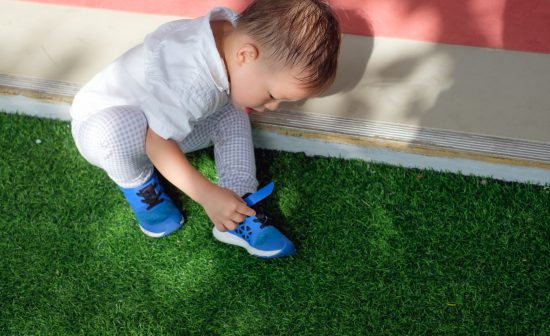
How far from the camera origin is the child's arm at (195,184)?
6.35 feet

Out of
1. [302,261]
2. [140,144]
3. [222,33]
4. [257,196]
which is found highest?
[222,33]

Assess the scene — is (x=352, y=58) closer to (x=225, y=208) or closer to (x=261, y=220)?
(x=261, y=220)

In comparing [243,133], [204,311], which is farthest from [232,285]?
[243,133]

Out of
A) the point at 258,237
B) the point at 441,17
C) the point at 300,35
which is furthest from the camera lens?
the point at 441,17

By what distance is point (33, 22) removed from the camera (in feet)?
9.11

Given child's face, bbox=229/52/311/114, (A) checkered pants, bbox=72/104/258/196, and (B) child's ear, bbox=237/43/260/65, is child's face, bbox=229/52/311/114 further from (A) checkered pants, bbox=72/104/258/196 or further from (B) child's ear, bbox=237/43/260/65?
(A) checkered pants, bbox=72/104/258/196

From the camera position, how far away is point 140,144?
2000 mm

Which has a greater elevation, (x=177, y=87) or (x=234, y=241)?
(x=177, y=87)

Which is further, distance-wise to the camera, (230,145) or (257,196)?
(230,145)

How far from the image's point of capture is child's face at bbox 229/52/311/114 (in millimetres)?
1803

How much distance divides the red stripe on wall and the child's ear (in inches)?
38.6

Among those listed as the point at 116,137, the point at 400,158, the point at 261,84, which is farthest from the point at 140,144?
the point at 400,158

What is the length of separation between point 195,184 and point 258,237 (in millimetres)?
309

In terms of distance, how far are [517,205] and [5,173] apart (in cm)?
191
